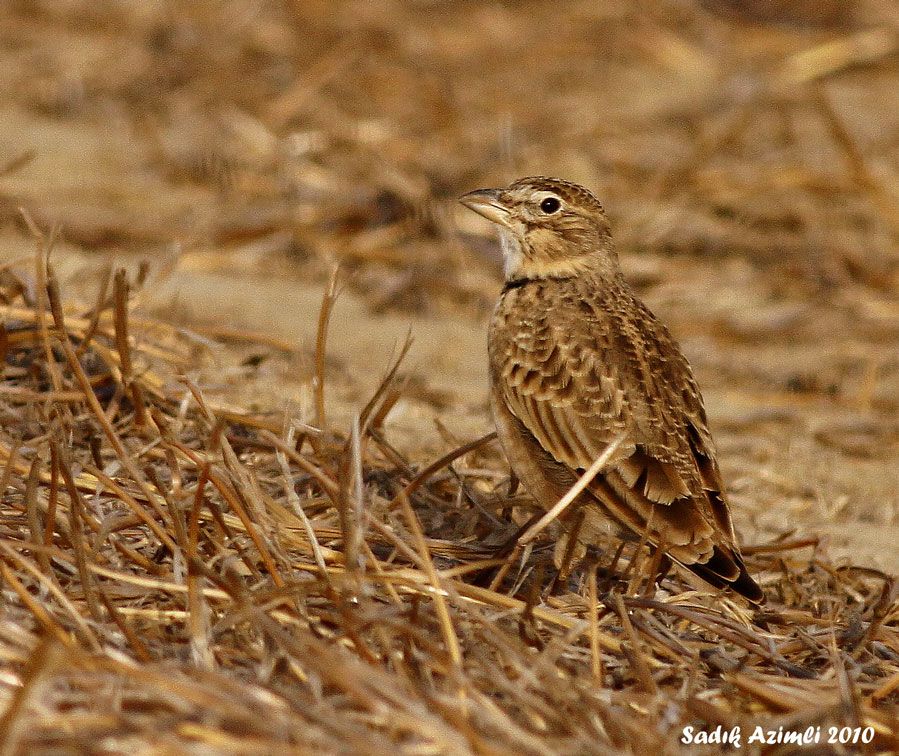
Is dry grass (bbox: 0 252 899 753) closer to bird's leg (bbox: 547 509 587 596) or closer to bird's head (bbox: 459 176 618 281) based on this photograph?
bird's leg (bbox: 547 509 587 596)

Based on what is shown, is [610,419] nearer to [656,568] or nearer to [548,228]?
[656,568]

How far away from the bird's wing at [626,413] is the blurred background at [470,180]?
2.12 feet

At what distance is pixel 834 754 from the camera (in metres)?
3.38

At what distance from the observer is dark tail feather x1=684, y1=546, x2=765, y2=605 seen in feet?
13.3

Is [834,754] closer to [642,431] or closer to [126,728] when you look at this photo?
[642,431]

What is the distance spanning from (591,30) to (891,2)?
7.62 feet

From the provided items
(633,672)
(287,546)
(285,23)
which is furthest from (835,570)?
(285,23)

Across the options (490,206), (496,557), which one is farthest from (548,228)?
(496,557)

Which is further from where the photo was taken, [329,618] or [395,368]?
[395,368]

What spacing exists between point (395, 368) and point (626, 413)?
70 cm

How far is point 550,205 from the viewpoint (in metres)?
5.29

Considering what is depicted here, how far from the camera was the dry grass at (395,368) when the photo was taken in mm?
3369

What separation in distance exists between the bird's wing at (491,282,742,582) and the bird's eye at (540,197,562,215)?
0.52m

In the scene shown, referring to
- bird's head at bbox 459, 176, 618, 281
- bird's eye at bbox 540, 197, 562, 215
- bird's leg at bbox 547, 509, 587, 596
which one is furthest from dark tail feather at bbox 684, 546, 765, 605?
bird's eye at bbox 540, 197, 562, 215
